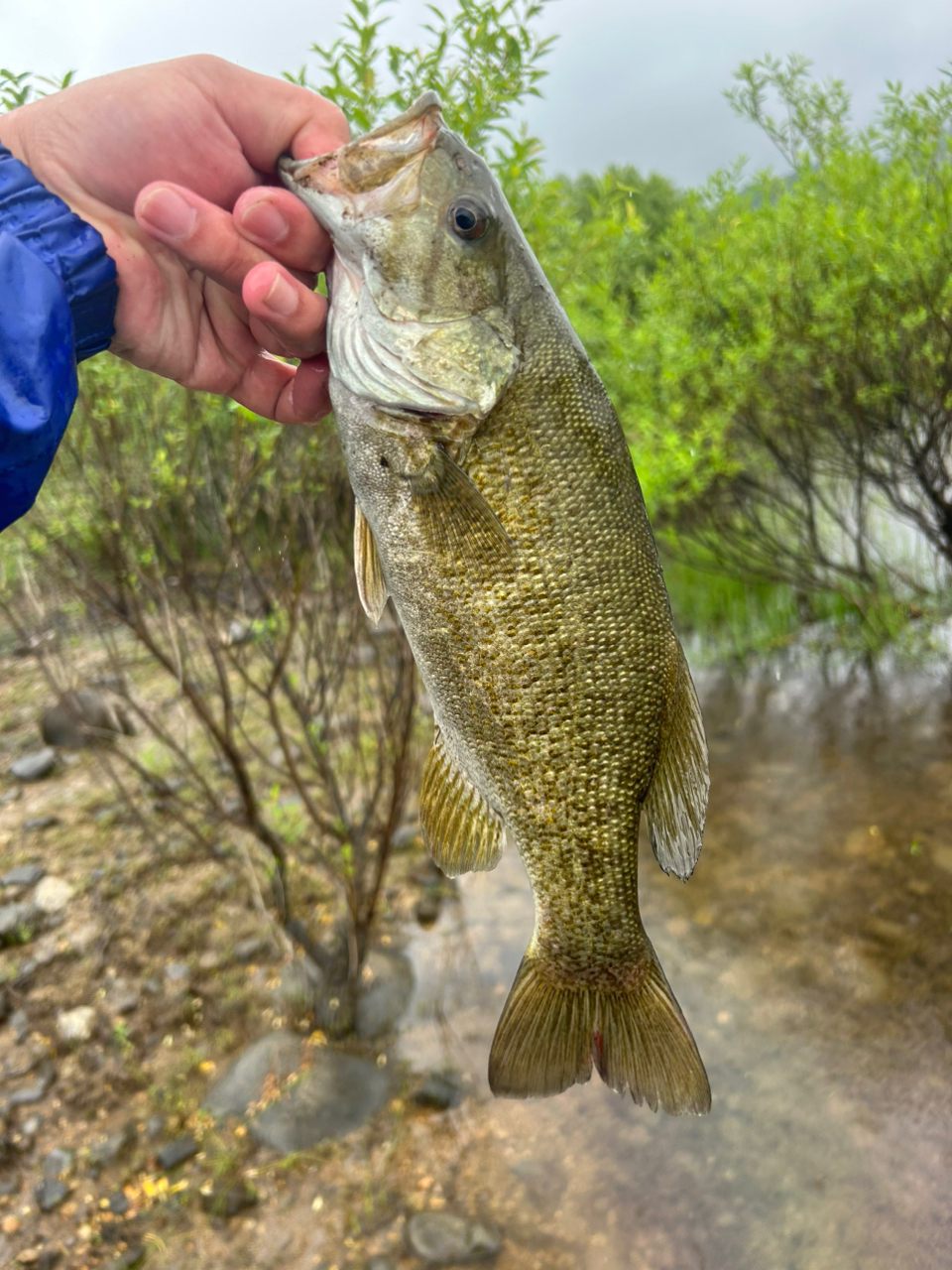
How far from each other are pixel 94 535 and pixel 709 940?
389 cm

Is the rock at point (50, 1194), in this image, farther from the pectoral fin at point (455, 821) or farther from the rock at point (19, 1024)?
the pectoral fin at point (455, 821)

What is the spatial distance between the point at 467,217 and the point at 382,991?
4034 millimetres

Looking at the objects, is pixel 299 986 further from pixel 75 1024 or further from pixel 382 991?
pixel 75 1024

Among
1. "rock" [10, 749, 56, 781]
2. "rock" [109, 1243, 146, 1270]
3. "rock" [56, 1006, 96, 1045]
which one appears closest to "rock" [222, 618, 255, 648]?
"rock" [56, 1006, 96, 1045]

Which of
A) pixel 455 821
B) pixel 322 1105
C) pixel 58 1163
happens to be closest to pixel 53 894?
pixel 58 1163

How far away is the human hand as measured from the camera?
162 cm

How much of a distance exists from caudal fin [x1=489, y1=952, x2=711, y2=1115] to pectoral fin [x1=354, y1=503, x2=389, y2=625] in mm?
829

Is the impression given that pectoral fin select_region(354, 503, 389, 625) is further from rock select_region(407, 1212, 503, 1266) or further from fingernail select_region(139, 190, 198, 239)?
rock select_region(407, 1212, 503, 1266)

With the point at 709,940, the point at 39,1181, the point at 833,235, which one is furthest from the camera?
the point at 833,235

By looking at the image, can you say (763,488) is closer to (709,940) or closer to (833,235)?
(833,235)

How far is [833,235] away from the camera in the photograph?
5.68 meters

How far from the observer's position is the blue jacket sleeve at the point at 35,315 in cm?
153

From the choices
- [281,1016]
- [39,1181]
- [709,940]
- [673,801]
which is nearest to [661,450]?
[709,940]

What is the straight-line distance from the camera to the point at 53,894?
18.5 ft
